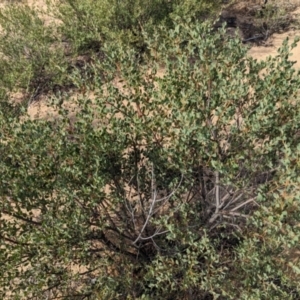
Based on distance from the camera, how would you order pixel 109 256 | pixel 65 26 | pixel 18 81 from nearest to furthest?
pixel 109 256 < pixel 18 81 < pixel 65 26

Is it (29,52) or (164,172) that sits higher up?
(29,52)

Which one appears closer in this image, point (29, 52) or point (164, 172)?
point (164, 172)

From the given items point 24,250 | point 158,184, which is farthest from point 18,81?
point 24,250

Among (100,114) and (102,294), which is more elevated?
(100,114)

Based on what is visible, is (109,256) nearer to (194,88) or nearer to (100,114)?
(100,114)

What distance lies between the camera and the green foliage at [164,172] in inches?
131

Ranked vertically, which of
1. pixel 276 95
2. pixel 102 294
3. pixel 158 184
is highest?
pixel 276 95

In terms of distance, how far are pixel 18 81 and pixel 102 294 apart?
584cm

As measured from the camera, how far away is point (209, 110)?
371 cm

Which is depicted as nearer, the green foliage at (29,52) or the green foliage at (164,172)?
the green foliage at (164,172)

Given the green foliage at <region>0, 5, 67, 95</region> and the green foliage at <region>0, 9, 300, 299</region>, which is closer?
the green foliage at <region>0, 9, 300, 299</region>

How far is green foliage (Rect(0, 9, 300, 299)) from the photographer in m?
3.33

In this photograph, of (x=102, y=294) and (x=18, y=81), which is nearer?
(x=102, y=294)

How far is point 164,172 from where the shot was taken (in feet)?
13.4
